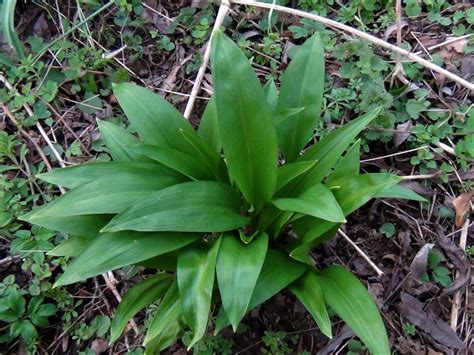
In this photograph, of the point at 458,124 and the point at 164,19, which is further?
the point at 164,19

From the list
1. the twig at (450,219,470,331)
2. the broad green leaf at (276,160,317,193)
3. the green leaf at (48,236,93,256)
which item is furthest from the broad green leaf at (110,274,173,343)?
the twig at (450,219,470,331)

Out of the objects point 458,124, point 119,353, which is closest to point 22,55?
point 119,353

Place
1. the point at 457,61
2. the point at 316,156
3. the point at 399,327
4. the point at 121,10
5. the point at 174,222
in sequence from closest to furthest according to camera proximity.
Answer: the point at 174,222 → the point at 316,156 → the point at 399,327 → the point at 457,61 → the point at 121,10

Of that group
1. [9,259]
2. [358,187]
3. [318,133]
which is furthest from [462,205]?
[9,259]

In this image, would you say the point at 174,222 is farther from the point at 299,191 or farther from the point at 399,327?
the point at 399,327

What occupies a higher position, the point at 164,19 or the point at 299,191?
the point at 164,19

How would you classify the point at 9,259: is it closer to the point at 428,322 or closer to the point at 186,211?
the point at 186,211
